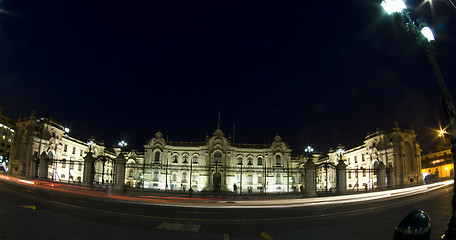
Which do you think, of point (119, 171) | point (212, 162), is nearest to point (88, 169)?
point (119, 171)

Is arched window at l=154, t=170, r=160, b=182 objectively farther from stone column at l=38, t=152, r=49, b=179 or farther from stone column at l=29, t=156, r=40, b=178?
stone column at l=38, t=152, r=49, b=179

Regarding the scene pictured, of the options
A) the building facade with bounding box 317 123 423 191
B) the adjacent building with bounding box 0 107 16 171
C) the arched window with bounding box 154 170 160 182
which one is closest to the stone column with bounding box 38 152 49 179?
the arched window with bounding box 154 170 160 182

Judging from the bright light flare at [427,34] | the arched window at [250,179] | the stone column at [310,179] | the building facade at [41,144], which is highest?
the bright light flare at [427,34]

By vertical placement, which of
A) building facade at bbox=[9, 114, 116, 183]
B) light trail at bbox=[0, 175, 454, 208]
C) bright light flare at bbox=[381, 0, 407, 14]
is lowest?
light trail at bbox=[0, 175, 454, 208]

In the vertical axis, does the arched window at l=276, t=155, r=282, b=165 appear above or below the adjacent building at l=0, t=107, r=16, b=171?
below

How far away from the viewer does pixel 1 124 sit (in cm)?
8788

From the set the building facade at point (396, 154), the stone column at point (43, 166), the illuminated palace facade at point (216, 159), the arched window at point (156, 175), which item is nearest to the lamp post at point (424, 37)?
the stone column at point (43, 166)

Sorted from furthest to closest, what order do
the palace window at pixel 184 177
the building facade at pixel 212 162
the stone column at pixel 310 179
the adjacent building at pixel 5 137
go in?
the adjacent building at pixel 5 137 < the palace window at pixel 184 177 < the building facade at pixel 212 162 < the stone column at pixel 310 179

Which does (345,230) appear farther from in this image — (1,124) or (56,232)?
(1,124)

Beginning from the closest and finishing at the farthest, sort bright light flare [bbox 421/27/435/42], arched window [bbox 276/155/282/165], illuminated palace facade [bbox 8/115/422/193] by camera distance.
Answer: bright light flare [bbox 421/27/435/42] → illuminated palace facade [bbox 8/115/422/193] → arched window [bbox 276/155/282/165]

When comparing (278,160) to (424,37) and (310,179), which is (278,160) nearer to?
(310,179)

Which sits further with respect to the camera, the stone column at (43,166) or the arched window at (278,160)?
the arched window at (278,160)

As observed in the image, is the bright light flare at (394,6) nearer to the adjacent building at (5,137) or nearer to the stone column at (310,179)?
the stone column at (310,179)

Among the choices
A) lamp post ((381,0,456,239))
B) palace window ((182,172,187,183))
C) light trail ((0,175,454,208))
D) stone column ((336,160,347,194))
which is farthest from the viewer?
palace window ((182,172,187,183))
